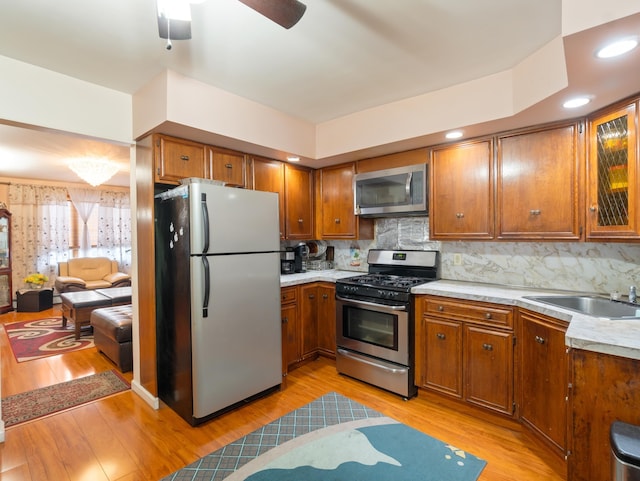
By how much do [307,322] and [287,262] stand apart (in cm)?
72

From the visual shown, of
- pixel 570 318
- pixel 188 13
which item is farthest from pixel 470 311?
pixel 188 13

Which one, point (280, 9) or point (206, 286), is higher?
point (280, 9)

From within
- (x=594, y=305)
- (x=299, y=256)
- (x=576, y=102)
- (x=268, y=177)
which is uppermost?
(x=576, y=102)

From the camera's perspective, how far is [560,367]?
1.87 metres

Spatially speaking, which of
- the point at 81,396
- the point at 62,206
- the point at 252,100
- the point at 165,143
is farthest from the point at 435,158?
the point at 62,206

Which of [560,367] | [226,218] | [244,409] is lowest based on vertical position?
[244,409]

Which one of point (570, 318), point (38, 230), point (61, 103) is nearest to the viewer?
point (570, 318)

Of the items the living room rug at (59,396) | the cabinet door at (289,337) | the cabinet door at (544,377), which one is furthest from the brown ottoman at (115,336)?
the cabinet door at (544,377)

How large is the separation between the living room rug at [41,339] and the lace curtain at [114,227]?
227 centimetres

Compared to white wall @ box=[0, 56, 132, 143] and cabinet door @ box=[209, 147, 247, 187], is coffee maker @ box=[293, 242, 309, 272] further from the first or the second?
white wall @ box=[0, 56, 132, 143]

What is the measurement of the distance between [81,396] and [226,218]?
205cm

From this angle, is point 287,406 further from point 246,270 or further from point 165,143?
point 165,143

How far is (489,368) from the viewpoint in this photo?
2.35m

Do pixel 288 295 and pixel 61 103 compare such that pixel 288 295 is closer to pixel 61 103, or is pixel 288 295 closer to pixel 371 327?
pixel 371 327
